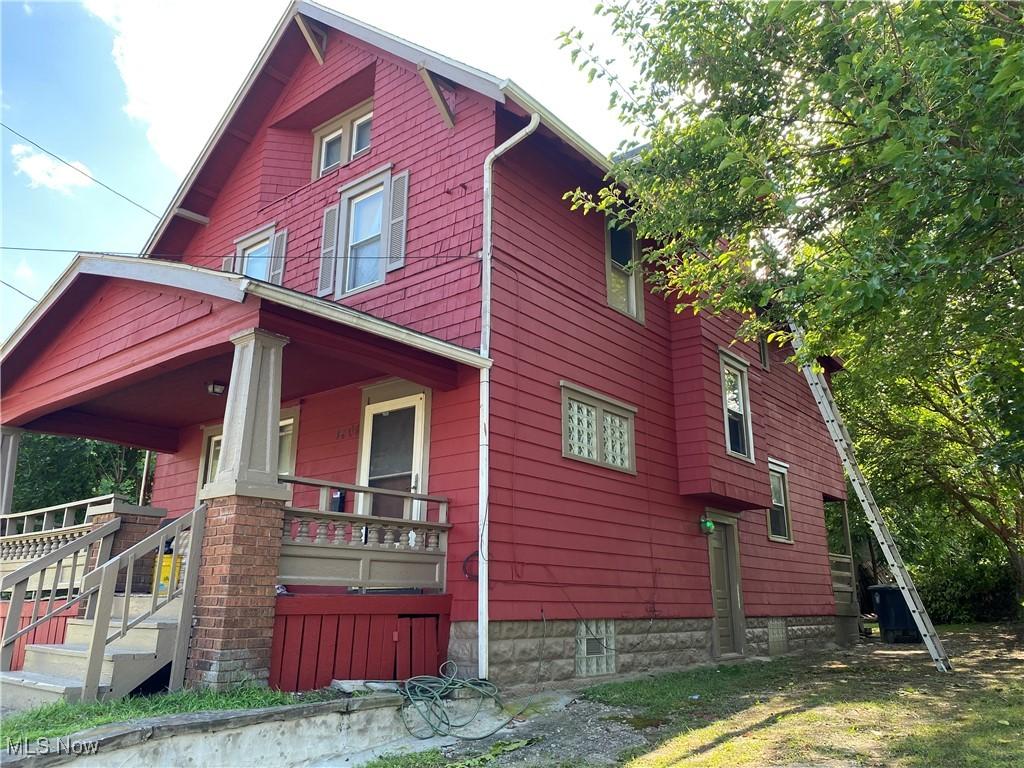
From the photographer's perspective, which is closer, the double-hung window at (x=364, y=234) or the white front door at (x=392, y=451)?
the white front door at (x=392, y=451)

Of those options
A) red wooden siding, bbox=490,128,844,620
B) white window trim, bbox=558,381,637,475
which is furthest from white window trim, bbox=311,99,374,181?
white window trim, bbox=558,381,637,475

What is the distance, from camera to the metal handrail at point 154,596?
5309 millimetres

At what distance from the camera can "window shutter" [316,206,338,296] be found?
10.2 meters

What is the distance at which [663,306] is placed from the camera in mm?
11586

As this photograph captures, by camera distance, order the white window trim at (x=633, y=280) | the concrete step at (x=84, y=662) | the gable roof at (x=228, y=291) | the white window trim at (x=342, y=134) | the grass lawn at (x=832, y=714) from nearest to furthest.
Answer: the grass lawn at (x=832, y=714) → the concrete step at (x=84, y=662) → the gable roof at (x=228, y=291) → the white window trim at (x=633, y=280) → the white window trim at (x=342, y=134)

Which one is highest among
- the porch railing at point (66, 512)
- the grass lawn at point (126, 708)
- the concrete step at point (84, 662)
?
the porch railing at point (66, 512)

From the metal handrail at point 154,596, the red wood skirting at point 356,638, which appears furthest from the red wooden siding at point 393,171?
the metal handrail at point 154,596

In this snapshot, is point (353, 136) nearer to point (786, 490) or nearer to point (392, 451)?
point (392, 451)

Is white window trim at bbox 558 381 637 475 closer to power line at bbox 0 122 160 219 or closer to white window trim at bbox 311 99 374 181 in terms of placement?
white window trim at bbox 311 99 374 181

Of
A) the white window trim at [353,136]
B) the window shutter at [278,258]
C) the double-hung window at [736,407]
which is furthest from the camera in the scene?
the double-hung window at [736,407]

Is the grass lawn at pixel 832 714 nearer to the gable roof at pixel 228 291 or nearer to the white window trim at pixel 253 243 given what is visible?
the gable roof at pixel 228 291

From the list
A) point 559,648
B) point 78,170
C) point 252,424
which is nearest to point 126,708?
point 252,424

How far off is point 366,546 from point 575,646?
2.91 meters

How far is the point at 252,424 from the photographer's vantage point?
20.0ft
